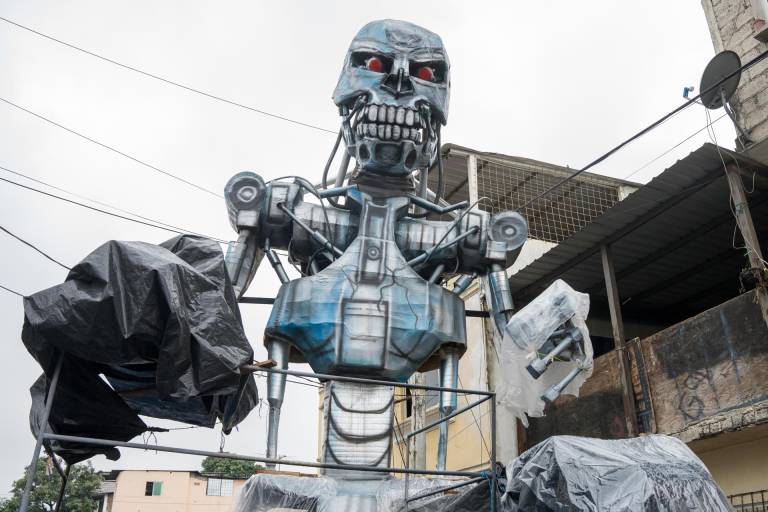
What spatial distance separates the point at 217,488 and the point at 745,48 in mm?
29341

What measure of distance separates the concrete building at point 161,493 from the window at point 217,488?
0.05m

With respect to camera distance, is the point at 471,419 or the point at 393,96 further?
the point at 471,419

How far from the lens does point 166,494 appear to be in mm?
31078

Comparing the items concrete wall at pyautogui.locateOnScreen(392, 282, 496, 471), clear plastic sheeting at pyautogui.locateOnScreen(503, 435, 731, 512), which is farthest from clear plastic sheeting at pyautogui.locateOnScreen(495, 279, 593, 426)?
concrete wall at pyautogui.locateOnScreen(392, 282, 496, 471)

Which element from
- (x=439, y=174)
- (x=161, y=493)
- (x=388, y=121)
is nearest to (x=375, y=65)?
(x=388, y=121)

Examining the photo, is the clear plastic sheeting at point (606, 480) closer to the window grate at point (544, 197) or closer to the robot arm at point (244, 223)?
the robot arm at point (244, 223)

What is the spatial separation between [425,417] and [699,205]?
21.3 ft

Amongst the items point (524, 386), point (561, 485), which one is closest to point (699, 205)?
point (524, 386)

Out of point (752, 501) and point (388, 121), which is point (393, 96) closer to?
point (388, 121)

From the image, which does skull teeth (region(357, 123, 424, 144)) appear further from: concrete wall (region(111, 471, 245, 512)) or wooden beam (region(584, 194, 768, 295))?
concrete wall (region(111, 471, 245, 512))

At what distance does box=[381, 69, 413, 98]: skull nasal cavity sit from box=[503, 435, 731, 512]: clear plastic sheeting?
4.85m

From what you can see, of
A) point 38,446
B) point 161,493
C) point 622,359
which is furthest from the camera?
point 161,493

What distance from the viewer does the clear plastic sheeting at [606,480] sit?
15.0 ft

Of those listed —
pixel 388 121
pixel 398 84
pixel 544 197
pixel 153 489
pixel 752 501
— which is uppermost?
pixel 544 197
